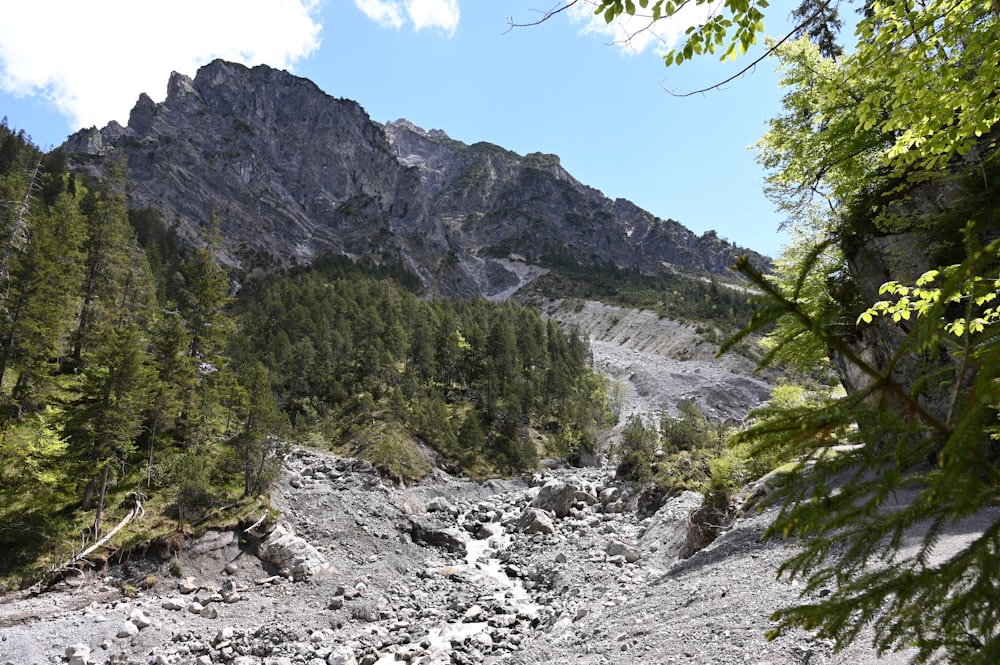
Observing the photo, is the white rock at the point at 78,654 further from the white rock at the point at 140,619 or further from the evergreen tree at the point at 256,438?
the evergreen tree at the point at 256,438

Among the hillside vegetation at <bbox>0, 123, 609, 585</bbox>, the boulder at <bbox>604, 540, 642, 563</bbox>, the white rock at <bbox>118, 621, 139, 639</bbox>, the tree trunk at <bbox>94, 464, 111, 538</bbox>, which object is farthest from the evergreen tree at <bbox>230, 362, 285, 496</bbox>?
the boulder at <bbox>604, 540, 642, 563</bbox>

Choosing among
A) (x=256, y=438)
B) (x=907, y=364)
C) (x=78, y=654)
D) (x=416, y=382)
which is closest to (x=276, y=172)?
(x=416, y=382)

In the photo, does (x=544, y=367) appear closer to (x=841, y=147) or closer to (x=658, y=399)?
(x=658, y=399)

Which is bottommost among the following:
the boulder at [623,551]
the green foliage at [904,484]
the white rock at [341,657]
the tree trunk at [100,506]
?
the white rock at [341,657]

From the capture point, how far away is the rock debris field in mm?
9844

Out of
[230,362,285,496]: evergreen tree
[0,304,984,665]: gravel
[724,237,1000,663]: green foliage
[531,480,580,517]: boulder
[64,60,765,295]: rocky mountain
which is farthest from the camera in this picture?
[64,60,765,295]: rocky mountain

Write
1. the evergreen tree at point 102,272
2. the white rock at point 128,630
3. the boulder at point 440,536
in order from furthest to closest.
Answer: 1. the evergreen tree at point 102,272
2. the boulder at point 440,536
3. the white rock at point 128,630

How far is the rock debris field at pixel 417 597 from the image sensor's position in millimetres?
9844

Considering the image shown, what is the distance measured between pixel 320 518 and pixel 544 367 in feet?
152

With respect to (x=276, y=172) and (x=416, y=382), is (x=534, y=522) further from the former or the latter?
(x=276, y=172)

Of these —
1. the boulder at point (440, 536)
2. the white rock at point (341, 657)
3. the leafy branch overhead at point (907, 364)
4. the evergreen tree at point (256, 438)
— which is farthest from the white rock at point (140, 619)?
the leafy branch overhead at point (907, 364)

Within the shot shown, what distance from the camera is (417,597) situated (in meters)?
17.5

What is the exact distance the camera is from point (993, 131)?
1079 centimetres

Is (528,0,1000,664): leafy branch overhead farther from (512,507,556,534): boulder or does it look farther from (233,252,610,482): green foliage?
(233,252,610,482): green foliage
